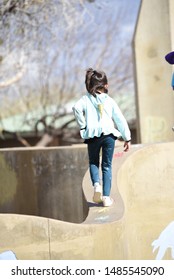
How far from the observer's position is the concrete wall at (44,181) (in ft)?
21.0

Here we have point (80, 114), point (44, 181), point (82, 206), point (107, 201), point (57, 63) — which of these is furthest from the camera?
point (57, 63)

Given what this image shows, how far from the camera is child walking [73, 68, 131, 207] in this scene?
363cm

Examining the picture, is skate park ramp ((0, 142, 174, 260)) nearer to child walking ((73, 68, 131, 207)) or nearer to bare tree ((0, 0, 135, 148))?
child walking ((73, 68, 131, 207))

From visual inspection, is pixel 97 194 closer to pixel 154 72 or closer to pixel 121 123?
pixel 121 123

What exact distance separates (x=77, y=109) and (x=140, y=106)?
646 cm

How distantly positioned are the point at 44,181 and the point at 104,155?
303cm

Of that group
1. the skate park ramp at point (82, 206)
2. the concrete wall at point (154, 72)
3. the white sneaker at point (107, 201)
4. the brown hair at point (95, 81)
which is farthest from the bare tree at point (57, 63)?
the white sneaker at point (107, 201)

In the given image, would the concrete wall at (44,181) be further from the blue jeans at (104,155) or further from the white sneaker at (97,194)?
the blue jeans at (104,155)

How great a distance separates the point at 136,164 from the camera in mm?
4820

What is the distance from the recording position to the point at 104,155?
371 centimetres

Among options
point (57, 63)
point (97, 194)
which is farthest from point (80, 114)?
point (57, 63)
